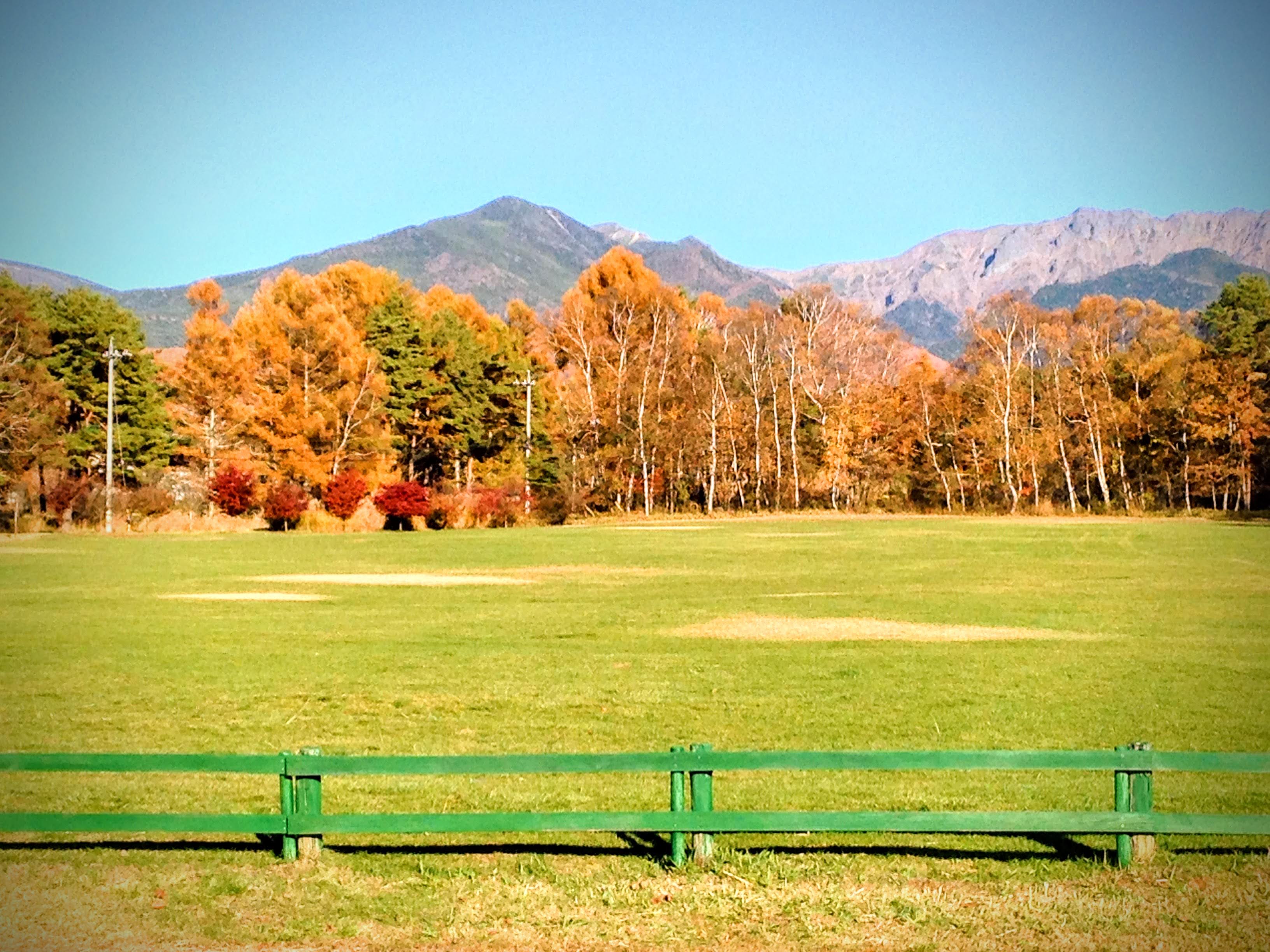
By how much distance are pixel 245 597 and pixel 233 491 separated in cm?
3915

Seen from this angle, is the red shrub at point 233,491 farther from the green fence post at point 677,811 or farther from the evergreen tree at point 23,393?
the green fence post at point 677,811

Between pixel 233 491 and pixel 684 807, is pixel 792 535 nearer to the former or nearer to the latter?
pixel 233 491

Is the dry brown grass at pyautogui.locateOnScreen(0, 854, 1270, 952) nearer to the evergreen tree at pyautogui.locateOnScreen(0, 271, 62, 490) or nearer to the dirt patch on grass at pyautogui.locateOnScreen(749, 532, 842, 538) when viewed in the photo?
the dirt patch on grass at pyautogui.locateOnScreen(749, 532, 842, 538)

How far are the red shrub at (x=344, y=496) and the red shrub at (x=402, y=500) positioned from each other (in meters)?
1.55

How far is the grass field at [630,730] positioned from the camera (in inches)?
319

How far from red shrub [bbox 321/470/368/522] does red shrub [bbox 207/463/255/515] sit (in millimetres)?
4096

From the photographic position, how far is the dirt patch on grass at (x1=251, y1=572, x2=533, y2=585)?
32781 millimetres

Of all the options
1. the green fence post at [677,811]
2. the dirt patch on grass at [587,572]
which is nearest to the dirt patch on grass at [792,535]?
the dirt patch on grass at [587,572]

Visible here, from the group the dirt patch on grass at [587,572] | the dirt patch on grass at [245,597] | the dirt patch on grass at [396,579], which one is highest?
the dirt patch on grass at [587,572]

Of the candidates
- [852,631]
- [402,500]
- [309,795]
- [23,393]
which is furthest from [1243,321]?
[309,795]

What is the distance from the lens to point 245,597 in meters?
29.3

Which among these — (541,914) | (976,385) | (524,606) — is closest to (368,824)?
(541,914)

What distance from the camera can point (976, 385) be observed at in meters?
82.8

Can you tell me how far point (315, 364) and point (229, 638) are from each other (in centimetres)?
5181
